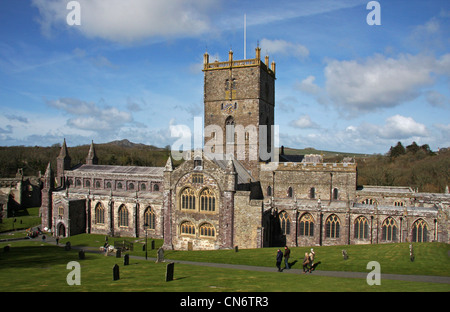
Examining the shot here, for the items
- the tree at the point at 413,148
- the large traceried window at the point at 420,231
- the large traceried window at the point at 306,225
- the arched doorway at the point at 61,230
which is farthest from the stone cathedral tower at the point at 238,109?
the tree at the point at 413,148

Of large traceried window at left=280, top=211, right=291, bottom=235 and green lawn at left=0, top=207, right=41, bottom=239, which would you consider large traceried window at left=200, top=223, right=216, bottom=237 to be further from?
green lawn at left=0, top=207, right=41, bottom=239

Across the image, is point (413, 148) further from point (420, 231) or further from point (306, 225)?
point (306, 225)

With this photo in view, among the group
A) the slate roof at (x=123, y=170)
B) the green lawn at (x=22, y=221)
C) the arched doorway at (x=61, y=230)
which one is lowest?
the green lawn at (x=22, y=221)

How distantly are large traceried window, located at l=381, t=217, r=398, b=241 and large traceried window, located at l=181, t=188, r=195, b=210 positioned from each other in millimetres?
19993

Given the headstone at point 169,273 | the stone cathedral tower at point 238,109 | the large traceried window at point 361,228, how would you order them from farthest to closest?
the stone cathedral tower at point 238,109 → the large traceried window at point 361,228 → the headstone at point 169,273

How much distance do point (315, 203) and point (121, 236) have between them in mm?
27117

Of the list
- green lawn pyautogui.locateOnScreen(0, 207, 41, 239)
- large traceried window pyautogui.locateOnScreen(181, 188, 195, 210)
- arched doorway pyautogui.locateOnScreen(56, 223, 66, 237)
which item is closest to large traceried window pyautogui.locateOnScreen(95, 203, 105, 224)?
arched doorway pyautogui.locateOnScreen(56, 223, 66, 237)

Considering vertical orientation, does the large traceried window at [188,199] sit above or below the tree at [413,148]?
below

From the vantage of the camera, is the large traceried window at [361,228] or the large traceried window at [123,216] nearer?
the large traceried window at [361,228]

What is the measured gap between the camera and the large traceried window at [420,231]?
110 ft

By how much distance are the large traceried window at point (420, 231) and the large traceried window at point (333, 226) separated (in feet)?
23.5
